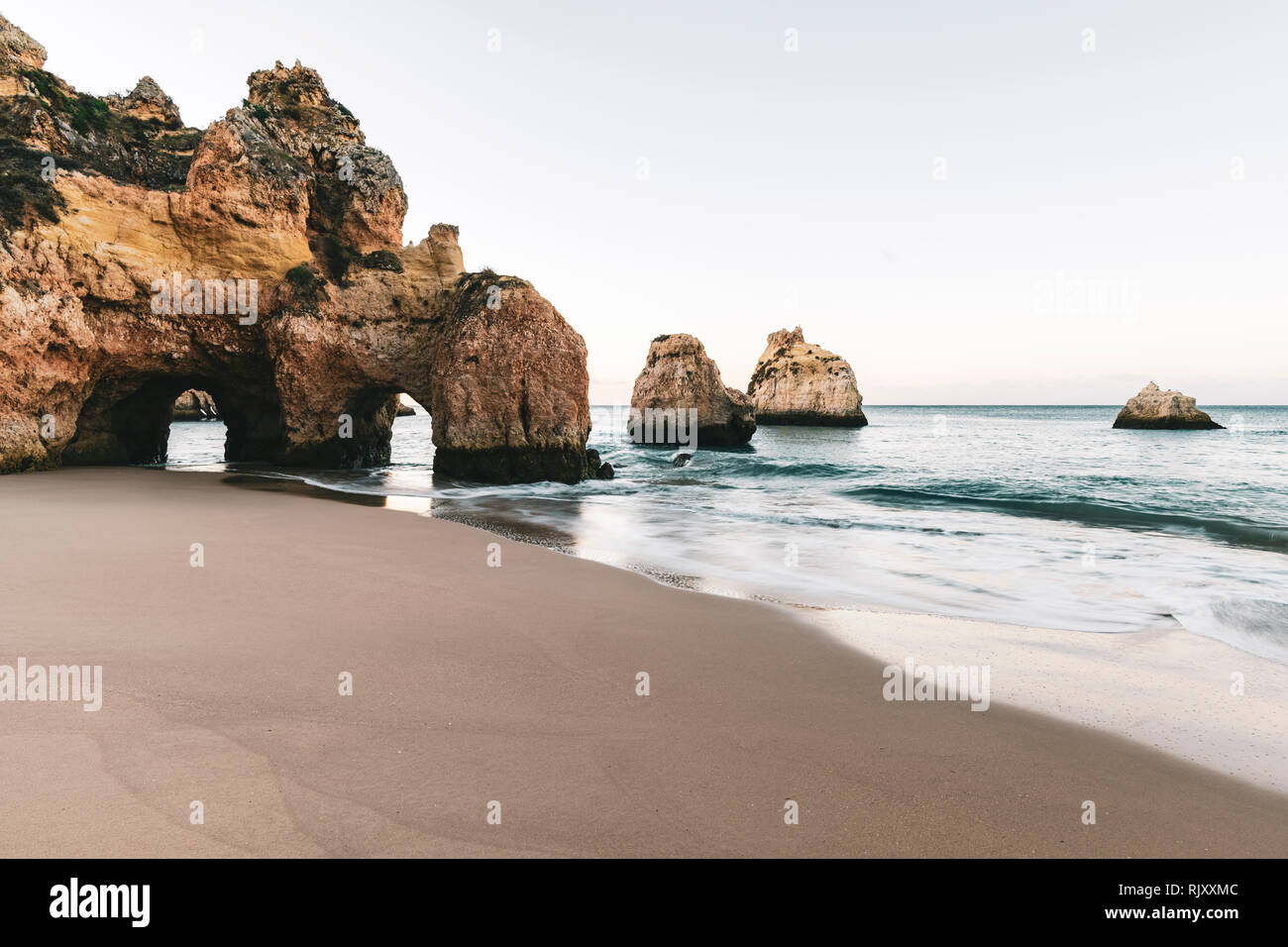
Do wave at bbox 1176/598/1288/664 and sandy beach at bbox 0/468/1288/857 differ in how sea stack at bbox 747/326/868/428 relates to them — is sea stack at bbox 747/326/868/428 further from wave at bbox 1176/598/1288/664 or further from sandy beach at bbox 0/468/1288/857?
sandy beach at bbox 0/468/1288/857

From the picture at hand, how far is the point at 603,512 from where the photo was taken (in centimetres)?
Result: 1418

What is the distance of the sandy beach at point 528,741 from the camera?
2.53 m

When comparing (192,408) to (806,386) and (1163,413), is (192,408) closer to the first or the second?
(806,386)

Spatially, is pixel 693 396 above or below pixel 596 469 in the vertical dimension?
above

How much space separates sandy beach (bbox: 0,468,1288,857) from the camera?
2525 mm

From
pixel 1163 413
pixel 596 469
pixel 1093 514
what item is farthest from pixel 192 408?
pixel 1163 413

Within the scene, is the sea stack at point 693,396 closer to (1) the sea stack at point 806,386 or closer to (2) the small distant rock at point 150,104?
(1) the sea stack at point 806,386

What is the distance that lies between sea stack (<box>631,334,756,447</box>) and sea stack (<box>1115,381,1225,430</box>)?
4651cm

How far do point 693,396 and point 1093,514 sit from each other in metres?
26.5

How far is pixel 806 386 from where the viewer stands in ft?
214

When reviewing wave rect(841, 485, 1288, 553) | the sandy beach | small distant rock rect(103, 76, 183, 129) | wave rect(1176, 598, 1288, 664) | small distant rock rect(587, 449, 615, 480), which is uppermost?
small distant rock rect(103, 76, 183, 129)

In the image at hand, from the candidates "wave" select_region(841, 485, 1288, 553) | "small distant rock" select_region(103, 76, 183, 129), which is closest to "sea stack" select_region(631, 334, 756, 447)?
"wave" select_region(841, 485, 1288, 553)

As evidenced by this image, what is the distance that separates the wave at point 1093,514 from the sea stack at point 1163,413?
57432mm
